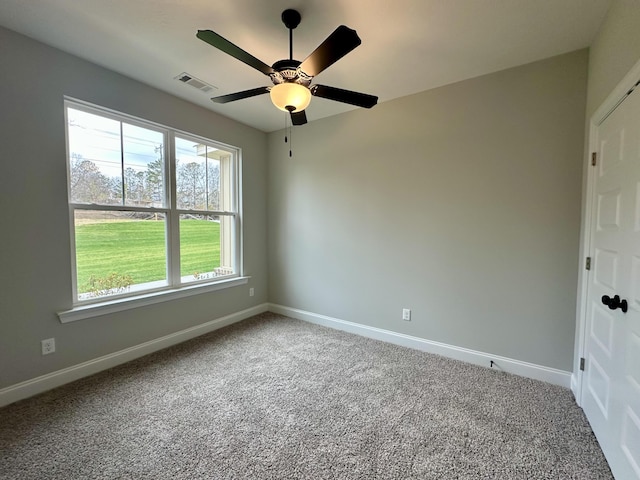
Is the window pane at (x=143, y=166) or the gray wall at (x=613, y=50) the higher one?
the gray wall at (x=613, y=50)

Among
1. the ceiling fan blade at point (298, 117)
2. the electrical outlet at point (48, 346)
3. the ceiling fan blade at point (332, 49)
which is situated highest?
the ceiling fan blade at point (332, 49)

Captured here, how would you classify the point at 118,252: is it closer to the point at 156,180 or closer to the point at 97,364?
the point at 156,180

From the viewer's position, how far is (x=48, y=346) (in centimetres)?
218

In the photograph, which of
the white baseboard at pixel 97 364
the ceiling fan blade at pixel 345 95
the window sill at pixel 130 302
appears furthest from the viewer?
the window sill at pixel 130 302

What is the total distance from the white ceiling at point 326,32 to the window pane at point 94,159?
52cm

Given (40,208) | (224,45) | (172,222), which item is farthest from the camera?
(172,222)

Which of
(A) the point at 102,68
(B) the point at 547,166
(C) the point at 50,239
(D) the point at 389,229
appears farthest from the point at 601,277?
(A) the point at 102,68

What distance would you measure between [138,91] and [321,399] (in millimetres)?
3257

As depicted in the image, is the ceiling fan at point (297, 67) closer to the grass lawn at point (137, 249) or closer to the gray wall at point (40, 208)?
the gray wall at point (40, 208)

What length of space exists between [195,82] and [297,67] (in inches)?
61.2

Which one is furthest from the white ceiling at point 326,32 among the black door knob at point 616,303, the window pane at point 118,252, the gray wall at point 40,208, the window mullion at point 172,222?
the black door knob at point 616,303

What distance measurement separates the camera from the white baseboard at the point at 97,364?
2.03 metres

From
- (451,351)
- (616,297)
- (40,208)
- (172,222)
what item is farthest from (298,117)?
(451,351)

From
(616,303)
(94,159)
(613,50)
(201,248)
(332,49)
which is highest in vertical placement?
(613,50)
